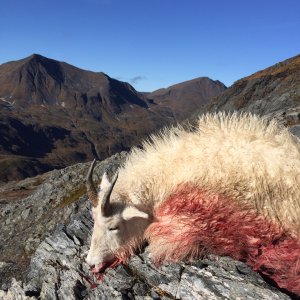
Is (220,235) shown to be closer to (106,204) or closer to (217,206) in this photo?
(217,206)

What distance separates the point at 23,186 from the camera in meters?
130

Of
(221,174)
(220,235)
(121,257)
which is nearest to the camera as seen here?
(220,235)

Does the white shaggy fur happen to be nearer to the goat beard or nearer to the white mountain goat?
the white mountain goat

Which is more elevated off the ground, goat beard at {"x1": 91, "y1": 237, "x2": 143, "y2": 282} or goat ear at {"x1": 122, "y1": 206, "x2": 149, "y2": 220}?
goat ear at {"x1": 122, "y1": 206, "x2": 149, "y2": 220}

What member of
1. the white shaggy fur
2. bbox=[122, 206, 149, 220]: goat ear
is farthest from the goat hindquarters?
bbox=[122, 206, 149, 220]: goat ear

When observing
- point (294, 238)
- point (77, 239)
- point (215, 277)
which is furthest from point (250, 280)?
point (77, 239)

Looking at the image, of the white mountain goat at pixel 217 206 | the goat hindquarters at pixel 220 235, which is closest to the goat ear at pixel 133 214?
the white mountain goat at pixel 217 206

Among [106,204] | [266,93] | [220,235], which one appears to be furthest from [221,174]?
[266,93]

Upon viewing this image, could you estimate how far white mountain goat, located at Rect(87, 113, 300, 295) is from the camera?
10.0 m

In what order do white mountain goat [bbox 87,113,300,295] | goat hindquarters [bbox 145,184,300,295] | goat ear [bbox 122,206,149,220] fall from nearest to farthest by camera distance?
goat hindquarters [bbox 145,184,300,295] → white mountain goat [bbox 87,113,300,295] → goat ear [bbox 122,206,149,220]

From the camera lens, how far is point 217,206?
420 inches

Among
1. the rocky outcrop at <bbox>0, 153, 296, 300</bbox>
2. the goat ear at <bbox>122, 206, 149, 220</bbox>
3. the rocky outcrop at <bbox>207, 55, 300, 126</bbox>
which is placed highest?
the rocky outcrop at <bbox>207, 55, 300, 126</bbox>

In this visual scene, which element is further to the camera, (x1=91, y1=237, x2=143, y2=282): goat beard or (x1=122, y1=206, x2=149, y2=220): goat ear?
(x1=91, y1=237, x2=143, y2=282): goat beard

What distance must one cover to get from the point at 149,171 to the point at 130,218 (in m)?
2.04
